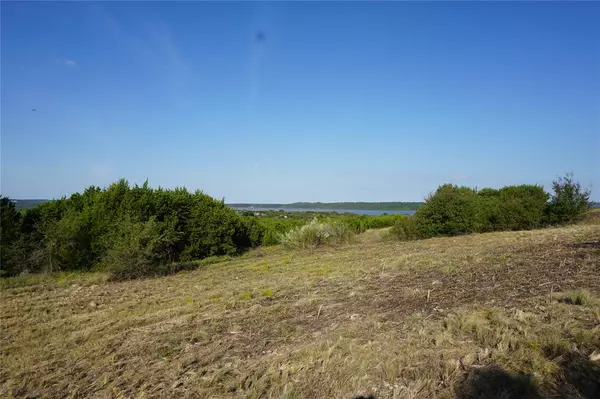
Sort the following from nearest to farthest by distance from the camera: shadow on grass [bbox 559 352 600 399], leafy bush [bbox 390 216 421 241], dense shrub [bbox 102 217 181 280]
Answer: shadow on grass [bbox 559 352 600 399] → dense shrub [bbox 102 217 181 280] → leafy bush [bbox 390 216 421 241]

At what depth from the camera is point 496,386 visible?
3.20 metres

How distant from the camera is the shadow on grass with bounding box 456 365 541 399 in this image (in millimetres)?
3072

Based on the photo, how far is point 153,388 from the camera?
12.5 ft

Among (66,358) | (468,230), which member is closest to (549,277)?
(66,358)

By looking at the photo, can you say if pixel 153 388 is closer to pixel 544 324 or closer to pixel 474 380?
pixel 474 380

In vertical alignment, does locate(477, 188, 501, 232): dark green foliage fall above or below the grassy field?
above

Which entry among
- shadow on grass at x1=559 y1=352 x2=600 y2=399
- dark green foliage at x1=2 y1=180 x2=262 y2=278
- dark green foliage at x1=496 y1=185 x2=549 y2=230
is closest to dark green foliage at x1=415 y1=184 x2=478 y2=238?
dark green foliage at x1=496 y1=185 x2=549 y2=230

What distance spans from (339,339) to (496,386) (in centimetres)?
166

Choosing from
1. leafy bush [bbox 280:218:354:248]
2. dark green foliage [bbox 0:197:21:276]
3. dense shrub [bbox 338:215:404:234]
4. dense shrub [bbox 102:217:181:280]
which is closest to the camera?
dense shrub [bbox 102:217:181:280]

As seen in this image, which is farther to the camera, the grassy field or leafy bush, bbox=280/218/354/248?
leafy bush, bbox=280/218/354/248

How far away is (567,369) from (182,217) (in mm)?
20635

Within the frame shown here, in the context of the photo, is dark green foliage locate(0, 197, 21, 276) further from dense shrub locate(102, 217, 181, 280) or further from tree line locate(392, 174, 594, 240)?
tree line locate(392, 174, 594, 240)

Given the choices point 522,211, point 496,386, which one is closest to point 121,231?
point 496,386

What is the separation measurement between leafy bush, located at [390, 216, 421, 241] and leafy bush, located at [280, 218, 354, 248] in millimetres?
3379
